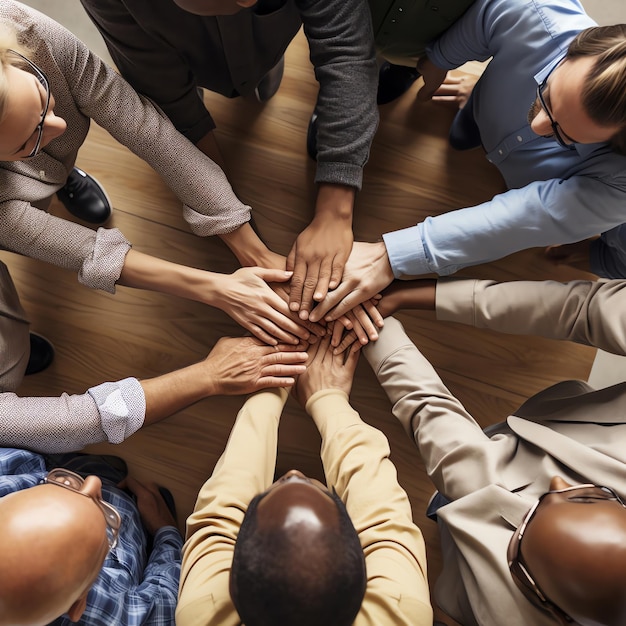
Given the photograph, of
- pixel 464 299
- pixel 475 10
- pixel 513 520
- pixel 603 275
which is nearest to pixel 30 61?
pixel 475 10

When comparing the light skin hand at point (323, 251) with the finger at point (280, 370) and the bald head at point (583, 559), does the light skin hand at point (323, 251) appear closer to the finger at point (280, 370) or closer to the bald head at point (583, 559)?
the finger at point (280, 370)

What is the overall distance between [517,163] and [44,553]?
3.33 ft

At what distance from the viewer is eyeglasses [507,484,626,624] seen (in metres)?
0.69

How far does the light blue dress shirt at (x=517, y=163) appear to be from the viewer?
0.85 metres

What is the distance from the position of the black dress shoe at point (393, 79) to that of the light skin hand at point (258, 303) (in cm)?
51

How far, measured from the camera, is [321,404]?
102cm

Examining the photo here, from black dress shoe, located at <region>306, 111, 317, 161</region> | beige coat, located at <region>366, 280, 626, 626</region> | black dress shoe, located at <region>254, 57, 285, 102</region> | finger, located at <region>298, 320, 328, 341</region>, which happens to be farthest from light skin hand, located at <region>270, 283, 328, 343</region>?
black dress shoe, located at <region>254, 57, 285, 102</region>

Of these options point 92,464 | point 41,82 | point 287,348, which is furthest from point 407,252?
point 92,464

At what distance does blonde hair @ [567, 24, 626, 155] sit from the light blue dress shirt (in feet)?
0.30

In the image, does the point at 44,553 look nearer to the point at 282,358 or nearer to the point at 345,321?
the point at 282,358

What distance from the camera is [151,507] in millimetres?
1144

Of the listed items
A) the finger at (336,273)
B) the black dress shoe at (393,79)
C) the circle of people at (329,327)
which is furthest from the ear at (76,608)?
the black dress shoe at (393,79)

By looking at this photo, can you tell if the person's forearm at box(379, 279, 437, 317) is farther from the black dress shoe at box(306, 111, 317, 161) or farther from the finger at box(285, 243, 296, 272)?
the black dress shoe at box(306, 111, 317, 161)

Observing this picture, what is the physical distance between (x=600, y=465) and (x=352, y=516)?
384 millimetres
